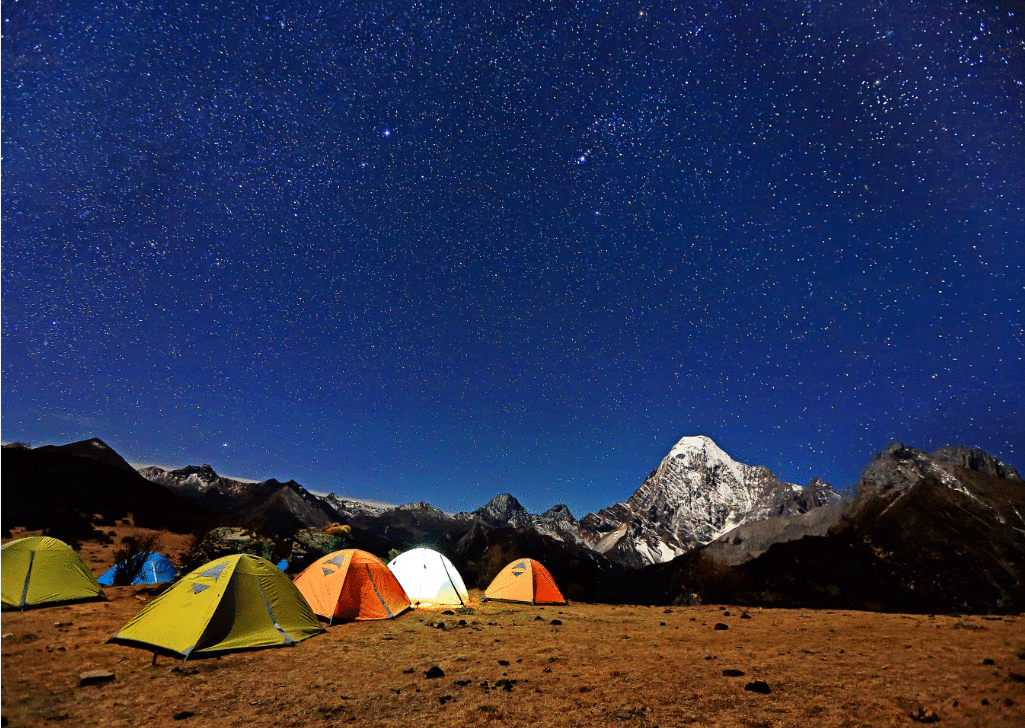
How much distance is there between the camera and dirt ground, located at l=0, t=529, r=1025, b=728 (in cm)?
650

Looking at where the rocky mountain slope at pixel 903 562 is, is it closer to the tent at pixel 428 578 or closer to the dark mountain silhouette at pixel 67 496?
the tent at pixel 428 578

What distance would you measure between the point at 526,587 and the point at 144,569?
65.8 feet

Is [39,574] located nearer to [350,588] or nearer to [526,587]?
[350,588]

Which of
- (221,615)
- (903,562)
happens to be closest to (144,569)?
(221,615)

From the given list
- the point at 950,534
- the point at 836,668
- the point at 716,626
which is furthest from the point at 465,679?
the point at 950,534

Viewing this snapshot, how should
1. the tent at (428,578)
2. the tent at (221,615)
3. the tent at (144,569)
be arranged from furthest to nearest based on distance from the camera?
1. the tent at (144,569)
2. the tent at (428,578)
3. the tent at (221,615)

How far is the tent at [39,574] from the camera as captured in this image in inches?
436

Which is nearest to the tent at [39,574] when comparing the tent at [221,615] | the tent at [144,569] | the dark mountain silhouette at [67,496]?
the tent at [221,615]

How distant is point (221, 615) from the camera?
9.70 m

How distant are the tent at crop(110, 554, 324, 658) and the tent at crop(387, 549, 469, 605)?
902cm

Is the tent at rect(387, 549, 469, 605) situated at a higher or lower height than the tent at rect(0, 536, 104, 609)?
lower

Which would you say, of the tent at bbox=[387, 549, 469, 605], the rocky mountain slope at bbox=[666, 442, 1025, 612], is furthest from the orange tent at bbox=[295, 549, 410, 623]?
the rocky mountain slope at bbox=[666, 442, 1025, 612]

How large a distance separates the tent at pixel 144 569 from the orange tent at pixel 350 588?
11873mm

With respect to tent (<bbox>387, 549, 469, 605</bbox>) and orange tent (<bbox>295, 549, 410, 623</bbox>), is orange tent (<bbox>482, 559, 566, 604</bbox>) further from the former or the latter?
orange tent (<bbox>295, 549, 410, 623</bbox>)
